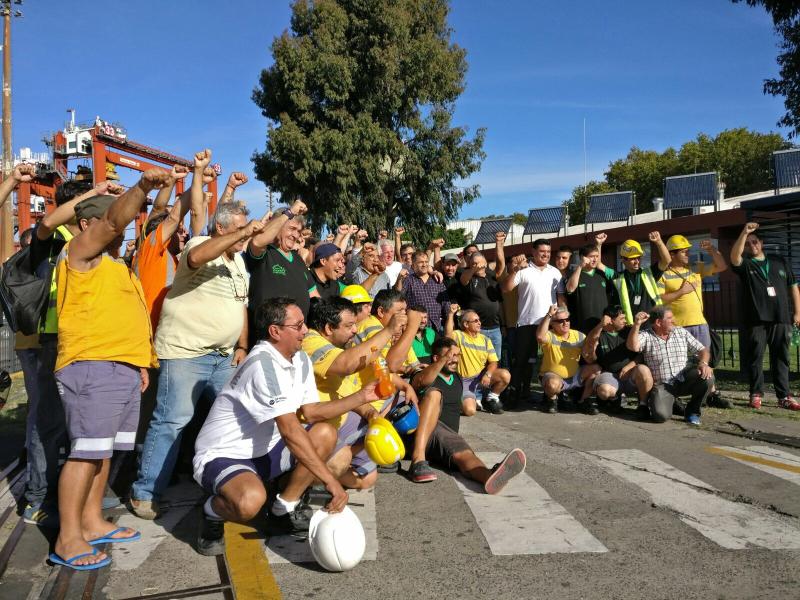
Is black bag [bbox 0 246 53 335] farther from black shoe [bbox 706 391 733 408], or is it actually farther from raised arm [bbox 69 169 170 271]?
black shoe [bbox 706 391 733 408]

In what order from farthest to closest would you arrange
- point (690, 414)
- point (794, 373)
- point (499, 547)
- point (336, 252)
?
point (794, 373), point (690, 414), point (336, 252), point (499, 547)

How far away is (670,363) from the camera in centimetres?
777

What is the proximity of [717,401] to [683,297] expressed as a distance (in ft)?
4.32

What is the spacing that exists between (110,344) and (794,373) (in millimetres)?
10442

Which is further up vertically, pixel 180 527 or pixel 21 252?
pixel 21 252

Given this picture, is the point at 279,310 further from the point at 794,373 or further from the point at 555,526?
the point at 794,373

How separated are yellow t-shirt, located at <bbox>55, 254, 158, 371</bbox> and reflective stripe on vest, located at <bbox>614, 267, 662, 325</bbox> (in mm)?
6184

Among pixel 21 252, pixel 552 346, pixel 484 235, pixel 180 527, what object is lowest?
pixel 180 527

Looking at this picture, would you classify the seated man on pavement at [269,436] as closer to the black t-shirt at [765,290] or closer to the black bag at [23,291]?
the black bag at [23,291]

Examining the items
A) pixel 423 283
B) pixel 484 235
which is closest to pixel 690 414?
pixel 423 283

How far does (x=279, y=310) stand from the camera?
409cm

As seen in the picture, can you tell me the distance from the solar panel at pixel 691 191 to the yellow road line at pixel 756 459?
14630mm

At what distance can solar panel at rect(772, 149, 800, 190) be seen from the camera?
1584cm

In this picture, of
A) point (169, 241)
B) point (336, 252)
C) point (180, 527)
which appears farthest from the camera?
point (336, 252)
